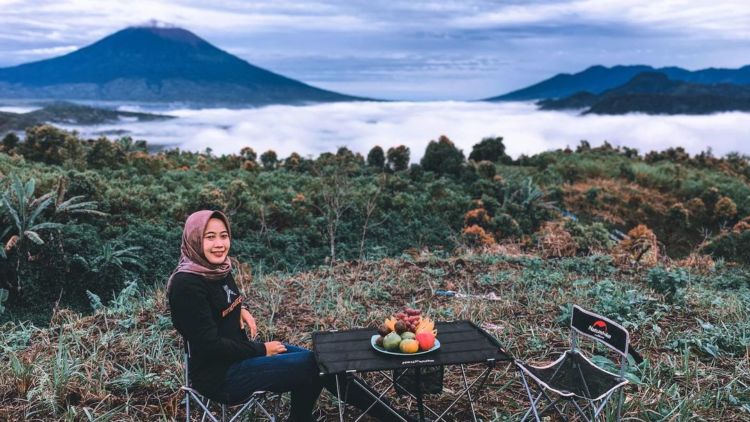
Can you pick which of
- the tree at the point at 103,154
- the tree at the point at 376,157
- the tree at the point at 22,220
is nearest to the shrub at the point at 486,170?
the tree at the point at 376,157

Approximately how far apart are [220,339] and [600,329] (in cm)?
206

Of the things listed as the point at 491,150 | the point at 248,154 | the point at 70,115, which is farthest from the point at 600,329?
the point at 70,115

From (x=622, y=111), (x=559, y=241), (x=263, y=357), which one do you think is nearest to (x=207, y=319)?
(x=263, y=357)

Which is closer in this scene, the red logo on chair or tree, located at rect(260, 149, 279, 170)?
the red logo on chair

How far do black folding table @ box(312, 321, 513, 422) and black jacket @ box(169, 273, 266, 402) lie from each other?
0.40 metres

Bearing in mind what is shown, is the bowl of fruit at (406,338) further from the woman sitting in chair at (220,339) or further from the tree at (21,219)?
the tree at (21,219)

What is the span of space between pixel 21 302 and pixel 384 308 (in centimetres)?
541

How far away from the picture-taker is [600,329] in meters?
3.34

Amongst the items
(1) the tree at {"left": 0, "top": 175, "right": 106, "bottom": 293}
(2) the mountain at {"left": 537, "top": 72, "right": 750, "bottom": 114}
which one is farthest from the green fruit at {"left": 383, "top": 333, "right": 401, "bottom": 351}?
(2) the mountain at {"left": 537, "top": 72, "right": 750, "bottom": 114}

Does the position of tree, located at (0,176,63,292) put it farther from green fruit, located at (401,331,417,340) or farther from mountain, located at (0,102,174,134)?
mountain, located at (0,102,174,134)

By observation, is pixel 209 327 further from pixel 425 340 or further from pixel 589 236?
pixel 589 236

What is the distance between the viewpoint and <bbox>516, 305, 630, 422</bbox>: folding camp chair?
3.17 meters

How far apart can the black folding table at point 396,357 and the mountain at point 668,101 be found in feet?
366

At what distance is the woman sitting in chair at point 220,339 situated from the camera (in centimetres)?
301
